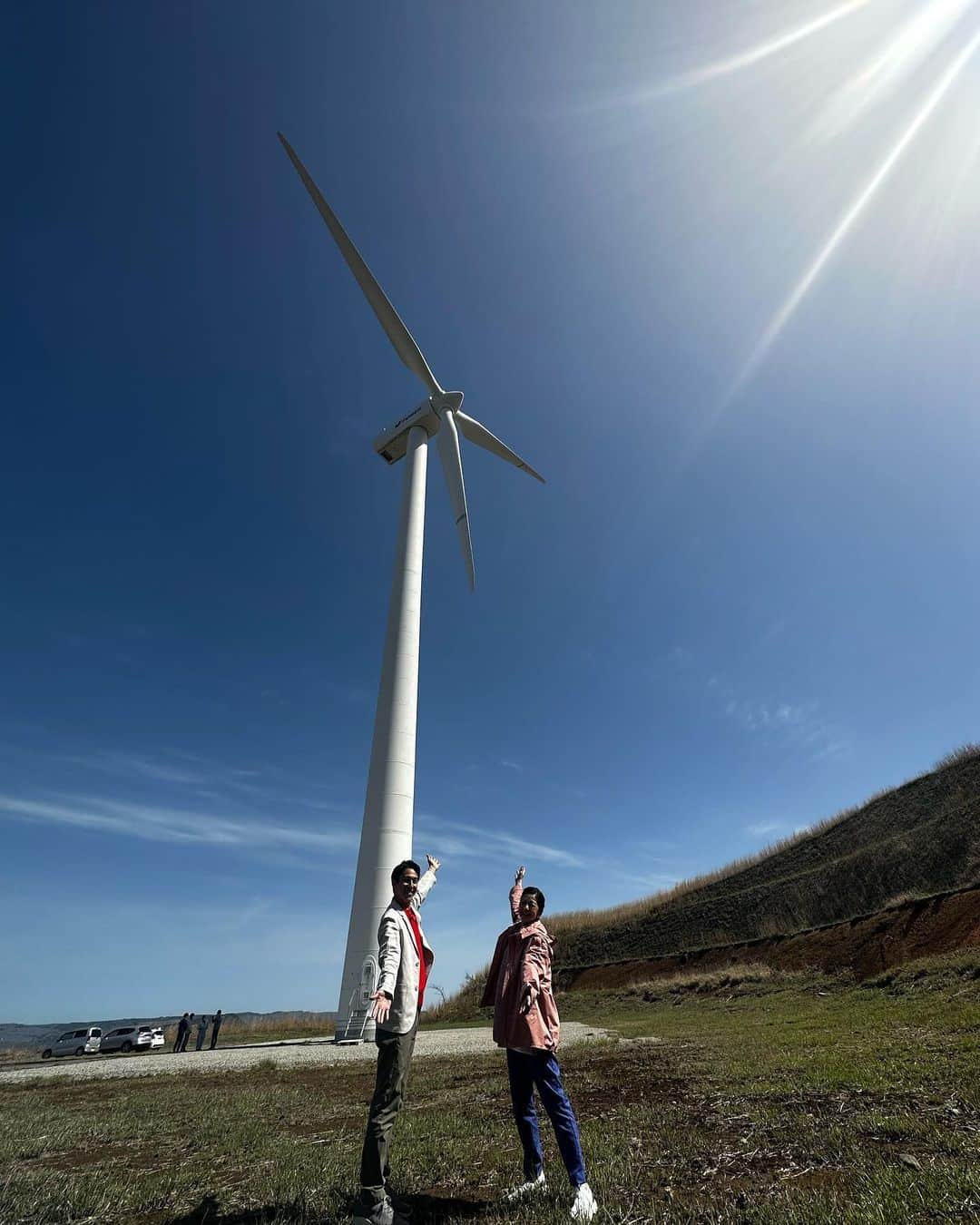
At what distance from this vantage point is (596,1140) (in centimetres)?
575

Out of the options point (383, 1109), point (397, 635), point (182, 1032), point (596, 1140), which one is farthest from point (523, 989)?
point (182, 1032)

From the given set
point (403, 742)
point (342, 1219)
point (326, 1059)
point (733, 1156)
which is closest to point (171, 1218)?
point (342, 1219)

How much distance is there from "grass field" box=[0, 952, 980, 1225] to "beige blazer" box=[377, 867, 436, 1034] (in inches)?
46.8

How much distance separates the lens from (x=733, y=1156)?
498 cm

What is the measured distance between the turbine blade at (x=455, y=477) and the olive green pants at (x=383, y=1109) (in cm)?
2408

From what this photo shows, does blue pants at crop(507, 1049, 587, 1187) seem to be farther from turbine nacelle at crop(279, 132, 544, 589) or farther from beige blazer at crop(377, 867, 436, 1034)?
turbine nacelle at crop(279, 132, 544, 589)

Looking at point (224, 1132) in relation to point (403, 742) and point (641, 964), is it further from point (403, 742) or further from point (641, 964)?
point (641, 964)

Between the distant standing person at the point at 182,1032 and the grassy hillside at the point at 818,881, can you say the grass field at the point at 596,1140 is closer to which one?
the distant standing person at the point at 182,1032

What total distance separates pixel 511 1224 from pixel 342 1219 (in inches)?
48.0

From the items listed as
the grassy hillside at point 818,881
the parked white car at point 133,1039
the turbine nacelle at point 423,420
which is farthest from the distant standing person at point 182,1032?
the turbine nacelle at point 423,420

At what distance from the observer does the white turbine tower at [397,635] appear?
18.0 metres

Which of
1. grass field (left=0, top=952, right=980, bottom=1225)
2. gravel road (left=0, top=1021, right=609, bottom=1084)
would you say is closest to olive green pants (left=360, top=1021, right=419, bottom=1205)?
grass field (left=0, top=952, right=980, bottom=1225)

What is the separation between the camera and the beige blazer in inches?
174

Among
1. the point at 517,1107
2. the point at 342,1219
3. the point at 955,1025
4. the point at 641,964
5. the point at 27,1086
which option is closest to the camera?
the point at 342,1219
